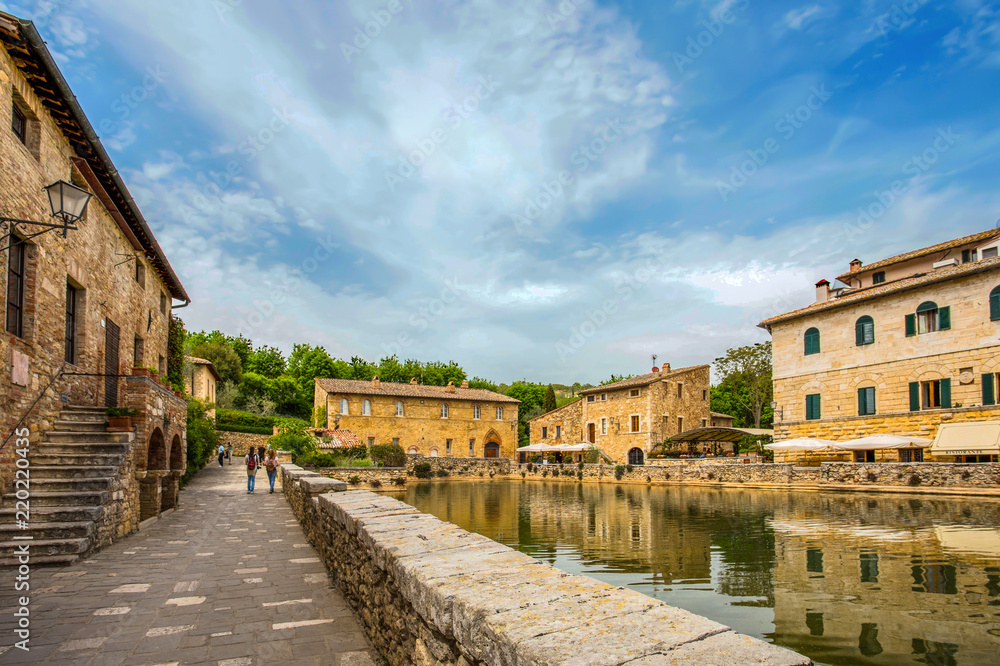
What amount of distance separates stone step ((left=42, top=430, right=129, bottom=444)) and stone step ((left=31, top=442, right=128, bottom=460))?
96 mm

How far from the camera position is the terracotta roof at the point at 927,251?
1021 inches

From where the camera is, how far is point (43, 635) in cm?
442

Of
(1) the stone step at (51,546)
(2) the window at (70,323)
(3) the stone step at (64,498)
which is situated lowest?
(1) the stone step at (51,546)

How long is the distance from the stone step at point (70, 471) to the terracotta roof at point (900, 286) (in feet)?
88.8

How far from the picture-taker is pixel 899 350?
24328 mm

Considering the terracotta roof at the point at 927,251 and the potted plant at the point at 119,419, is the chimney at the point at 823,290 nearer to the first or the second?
the terracotta roof at the point at 927,251

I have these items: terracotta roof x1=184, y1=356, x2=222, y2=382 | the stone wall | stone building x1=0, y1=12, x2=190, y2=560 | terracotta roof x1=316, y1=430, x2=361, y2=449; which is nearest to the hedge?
terracotta roof x1=184, y1=356, x2=222, y2=382

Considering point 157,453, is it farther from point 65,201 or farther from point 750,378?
point 750,378

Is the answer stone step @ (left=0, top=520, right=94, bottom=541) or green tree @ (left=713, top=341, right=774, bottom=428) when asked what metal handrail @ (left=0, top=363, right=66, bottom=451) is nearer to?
stone step @ (left=0, top=520, right=94, bottom=541)

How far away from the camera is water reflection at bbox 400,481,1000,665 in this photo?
21.0 ft

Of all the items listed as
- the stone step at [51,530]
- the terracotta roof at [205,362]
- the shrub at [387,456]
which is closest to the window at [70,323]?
the stone step at [51,530]

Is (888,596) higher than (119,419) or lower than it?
lower

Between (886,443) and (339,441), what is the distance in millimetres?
27007

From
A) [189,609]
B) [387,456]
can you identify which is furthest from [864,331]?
[189,609]
